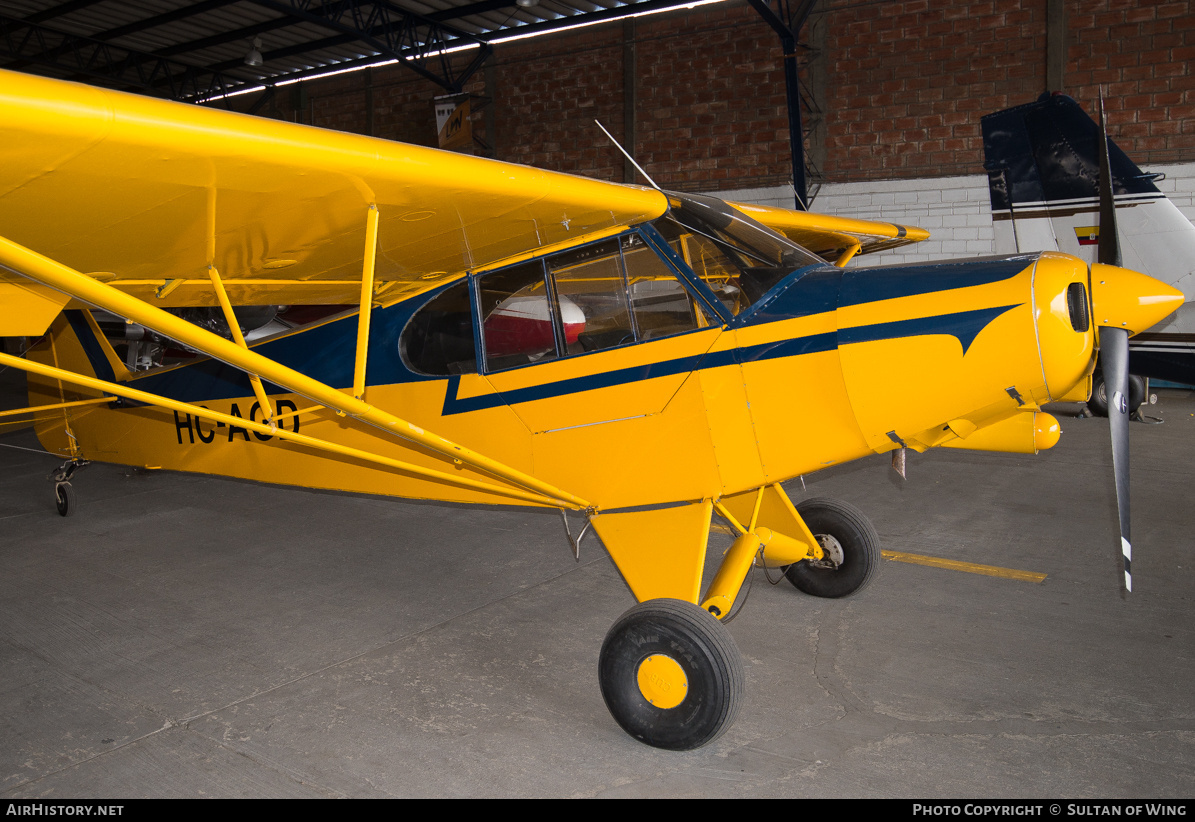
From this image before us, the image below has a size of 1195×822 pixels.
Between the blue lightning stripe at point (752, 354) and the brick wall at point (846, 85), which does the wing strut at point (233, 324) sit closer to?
the blue lightning stripe at point (752, 354)

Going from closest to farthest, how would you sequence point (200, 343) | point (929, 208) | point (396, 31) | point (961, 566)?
point (200, 343)
point (961, 566)
point (929, 208)
point (396, 31)

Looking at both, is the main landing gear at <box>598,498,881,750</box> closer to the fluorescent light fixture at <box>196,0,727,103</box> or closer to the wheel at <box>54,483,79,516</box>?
the wheel at <box>54,483,79,516</box>

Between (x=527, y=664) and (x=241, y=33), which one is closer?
(x=527, y=664)

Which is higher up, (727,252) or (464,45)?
(464,45)

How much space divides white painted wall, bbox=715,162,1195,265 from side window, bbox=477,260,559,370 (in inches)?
389

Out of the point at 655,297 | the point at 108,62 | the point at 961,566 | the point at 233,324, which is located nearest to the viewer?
the point at 233,324

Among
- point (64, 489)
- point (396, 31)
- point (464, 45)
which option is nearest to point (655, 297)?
point (64, 489)

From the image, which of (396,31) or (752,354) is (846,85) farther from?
(752,354)

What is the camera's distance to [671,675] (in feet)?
9.66

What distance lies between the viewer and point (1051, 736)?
9.47 ft

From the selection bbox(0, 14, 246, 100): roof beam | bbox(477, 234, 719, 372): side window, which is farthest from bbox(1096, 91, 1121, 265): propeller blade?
bbox(0, 14, 246, 100): roof beam

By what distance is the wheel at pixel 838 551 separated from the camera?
13.7ft

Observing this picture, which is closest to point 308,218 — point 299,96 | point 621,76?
point 621,76

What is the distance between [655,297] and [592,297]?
12.0 inches
